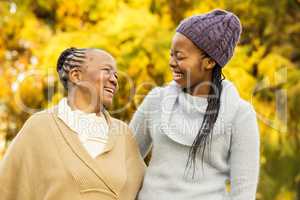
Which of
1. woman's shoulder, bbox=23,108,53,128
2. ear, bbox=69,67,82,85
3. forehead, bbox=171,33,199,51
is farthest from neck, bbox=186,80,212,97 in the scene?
woman's shoulder, bbox=23,108,53,128

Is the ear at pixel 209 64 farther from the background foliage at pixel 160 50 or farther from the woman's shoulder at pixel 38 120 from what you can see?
the background foliage at pixel 160 50

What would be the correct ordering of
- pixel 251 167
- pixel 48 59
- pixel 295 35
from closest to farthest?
1. pixel 251 167
2. pixel 48 59
3. pixel 295 35

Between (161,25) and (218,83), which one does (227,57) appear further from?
(161,25)

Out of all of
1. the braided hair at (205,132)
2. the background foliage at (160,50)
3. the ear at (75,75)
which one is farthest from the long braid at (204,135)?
the background foliage at (160,50)

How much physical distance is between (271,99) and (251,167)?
3.08m

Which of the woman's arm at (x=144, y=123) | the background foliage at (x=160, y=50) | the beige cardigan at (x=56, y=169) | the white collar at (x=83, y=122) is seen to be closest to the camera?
the beige cardigan at (x=56, y=169)

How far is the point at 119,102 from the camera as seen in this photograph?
5.10m

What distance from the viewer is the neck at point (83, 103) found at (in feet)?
7.77

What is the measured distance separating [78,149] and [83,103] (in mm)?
185

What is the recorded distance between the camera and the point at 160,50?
4859 mm

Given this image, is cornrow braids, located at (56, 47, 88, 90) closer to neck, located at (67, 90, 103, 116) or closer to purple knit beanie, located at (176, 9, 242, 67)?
neck, located at (67, 90, 103, 116)

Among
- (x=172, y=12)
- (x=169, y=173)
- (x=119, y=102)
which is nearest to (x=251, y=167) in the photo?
(x=169, y=173)

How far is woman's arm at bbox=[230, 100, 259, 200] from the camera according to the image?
88.6 inches

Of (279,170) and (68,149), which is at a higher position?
(68,149)
